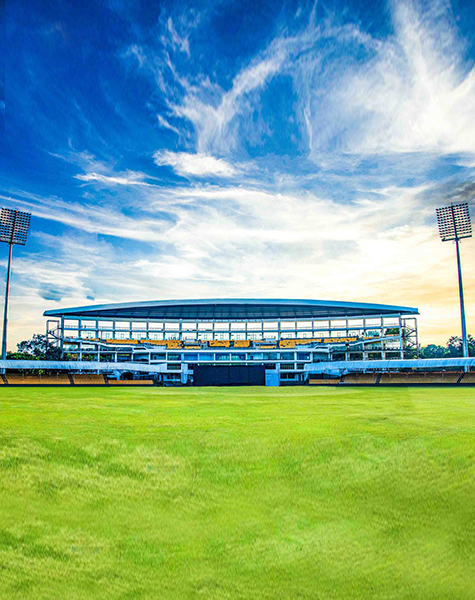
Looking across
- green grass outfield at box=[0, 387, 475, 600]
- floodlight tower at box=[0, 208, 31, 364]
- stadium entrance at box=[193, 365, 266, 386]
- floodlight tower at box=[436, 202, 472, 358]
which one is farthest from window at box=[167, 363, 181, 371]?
green grass outfield at box=[0, 387, 475, 600]

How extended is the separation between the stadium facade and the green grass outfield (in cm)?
4975

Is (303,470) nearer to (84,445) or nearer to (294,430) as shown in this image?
(294,430)

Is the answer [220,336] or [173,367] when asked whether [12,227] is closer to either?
[173,367]

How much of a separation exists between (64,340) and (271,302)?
33.6m

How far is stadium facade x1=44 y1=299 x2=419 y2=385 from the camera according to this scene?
60.5 metres

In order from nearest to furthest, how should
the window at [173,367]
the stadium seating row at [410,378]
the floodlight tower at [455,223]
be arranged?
the stadium seating row at [410,378] < the floodlight tower at [455,223] < the window at [173,367]

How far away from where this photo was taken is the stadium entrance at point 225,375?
4306cm

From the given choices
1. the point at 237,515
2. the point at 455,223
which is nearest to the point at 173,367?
the point at 455,223

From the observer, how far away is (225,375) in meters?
43.1

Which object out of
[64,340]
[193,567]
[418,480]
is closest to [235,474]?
[193,567]

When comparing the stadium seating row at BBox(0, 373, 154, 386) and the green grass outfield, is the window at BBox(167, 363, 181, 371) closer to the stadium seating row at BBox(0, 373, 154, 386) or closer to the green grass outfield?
the stadium seating row at BBox(0, 373, 154, 386)

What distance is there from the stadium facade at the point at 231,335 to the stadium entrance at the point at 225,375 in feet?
33.6

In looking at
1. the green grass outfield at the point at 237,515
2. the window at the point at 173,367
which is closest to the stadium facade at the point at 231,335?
the window at the point at 173,367

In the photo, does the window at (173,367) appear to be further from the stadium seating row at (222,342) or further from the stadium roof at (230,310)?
the stadium roof at (230,310)
